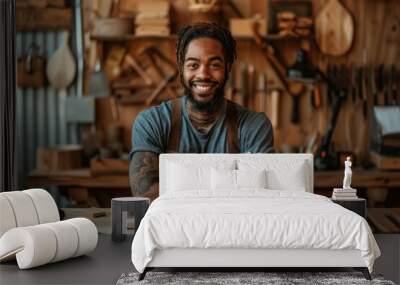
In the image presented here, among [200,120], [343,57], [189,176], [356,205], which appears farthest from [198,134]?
[343,57]

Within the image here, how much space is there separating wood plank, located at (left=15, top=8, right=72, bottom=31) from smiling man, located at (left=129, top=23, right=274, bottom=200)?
139 cm

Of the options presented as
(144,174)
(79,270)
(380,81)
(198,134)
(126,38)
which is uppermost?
(126,38)

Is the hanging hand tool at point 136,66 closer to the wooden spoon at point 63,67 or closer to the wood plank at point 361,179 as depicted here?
the wooden spoon at point 63,67

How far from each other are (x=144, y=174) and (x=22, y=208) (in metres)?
1.74

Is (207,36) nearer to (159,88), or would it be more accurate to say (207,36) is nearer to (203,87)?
(203,87)

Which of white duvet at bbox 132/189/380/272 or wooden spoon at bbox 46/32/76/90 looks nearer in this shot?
white duvet at bbox 132/189/380/272

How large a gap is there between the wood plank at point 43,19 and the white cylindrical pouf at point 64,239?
3.03m

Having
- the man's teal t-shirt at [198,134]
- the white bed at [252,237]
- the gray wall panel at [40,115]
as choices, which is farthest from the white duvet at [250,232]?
the gray wall panel at [40,115]

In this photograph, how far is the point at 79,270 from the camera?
5.75m

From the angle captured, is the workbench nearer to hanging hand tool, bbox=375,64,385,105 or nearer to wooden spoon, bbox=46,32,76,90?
hanging hand tool, bbox=375,64,385,105

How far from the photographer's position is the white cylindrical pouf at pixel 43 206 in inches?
247

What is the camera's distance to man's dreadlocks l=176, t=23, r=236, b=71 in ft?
25.1

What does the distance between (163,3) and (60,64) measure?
1.22 m

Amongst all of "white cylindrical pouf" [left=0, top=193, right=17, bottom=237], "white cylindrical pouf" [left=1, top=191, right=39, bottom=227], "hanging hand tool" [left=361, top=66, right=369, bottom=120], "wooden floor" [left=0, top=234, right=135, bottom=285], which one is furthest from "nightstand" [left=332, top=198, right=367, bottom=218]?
"white cylindrical pouf" [left=0, top=193, right=17, bottom=237]
